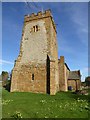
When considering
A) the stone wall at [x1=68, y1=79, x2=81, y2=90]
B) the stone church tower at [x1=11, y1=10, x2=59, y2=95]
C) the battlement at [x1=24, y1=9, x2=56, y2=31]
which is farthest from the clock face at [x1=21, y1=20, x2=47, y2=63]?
the stone wall at [x1=68, y1=79, x2=81, y2=90]

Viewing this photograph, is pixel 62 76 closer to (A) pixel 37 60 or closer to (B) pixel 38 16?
(A) pixel 37 60

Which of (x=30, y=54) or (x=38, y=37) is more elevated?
(x=38, y=37)

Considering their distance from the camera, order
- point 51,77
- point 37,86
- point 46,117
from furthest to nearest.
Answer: point 37,86 → point 51,77 → point 46,117

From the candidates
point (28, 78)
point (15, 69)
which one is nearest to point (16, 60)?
point (15, 69)

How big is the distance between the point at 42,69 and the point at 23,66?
354 cm

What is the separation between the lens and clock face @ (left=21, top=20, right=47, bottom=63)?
80.5 feet

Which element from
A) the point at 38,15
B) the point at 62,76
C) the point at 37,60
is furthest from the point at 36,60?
the point at 62,76

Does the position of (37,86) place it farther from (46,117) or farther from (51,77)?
(46,117)

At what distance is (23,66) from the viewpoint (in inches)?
990

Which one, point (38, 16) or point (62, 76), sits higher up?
point (38, 16)

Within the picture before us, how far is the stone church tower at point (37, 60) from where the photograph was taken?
2277 cm

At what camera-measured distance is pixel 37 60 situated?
79.7 feet

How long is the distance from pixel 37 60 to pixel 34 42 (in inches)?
128

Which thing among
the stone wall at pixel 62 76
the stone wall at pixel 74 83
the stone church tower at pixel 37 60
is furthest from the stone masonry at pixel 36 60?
the stone wall at pixel 74 83
